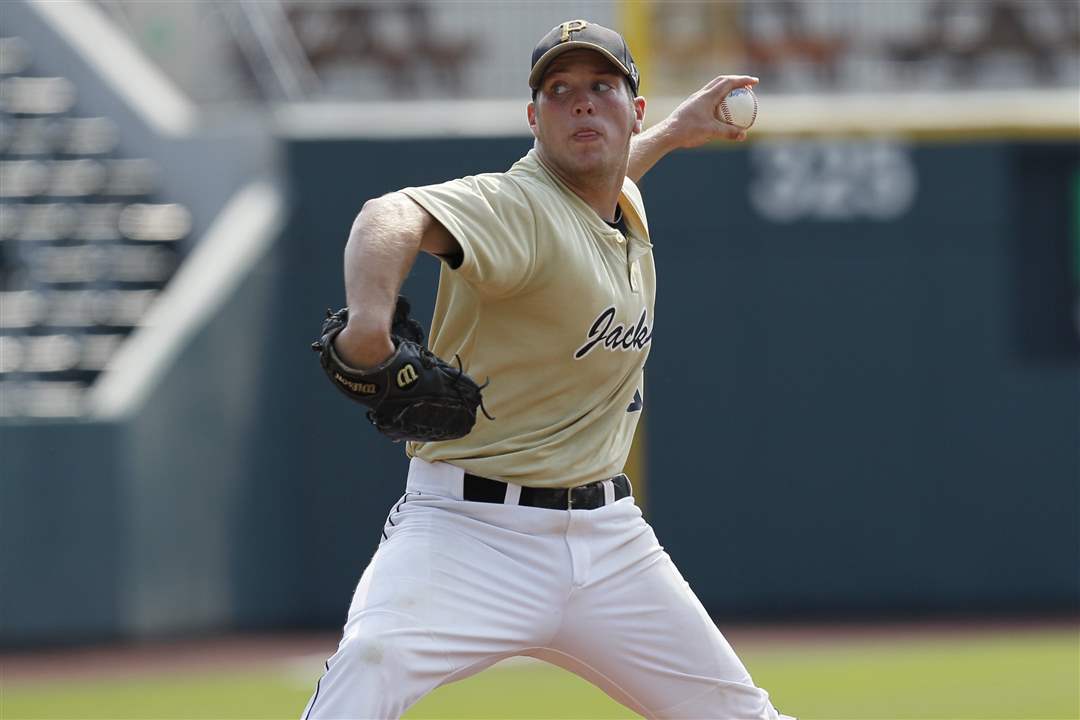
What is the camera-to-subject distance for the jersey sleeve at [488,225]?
3.83 meters

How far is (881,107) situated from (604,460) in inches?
376

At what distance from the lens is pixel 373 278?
11.6 feet

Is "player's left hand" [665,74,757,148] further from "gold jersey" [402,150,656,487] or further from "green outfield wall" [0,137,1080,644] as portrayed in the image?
"green outfield wall" [0,137,1080,644]

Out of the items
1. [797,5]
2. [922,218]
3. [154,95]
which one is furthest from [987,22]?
[154,95]

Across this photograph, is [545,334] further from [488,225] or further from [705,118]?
[705,118]

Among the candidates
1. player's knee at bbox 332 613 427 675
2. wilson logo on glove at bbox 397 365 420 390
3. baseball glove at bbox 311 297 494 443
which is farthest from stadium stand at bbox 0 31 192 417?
wilson logo on glove at bbox 397 365 420 390

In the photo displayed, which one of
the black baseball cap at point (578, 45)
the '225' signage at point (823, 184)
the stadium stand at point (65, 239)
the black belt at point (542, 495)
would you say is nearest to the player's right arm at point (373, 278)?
the black belt at point (542, 495)

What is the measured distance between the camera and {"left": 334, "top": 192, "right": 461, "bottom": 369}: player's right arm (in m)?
3.53

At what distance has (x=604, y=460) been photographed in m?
4.54

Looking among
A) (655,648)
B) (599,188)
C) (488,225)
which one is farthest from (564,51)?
(655,648)

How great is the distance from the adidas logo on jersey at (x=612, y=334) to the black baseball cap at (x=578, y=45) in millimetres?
634

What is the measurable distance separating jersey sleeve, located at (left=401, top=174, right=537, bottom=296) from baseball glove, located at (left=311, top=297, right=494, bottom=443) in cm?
20

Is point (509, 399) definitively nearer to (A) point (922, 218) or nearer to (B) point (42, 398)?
(B) point (42, 398)

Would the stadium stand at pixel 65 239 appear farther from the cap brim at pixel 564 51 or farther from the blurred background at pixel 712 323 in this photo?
the cap brim at pixel 564 51
